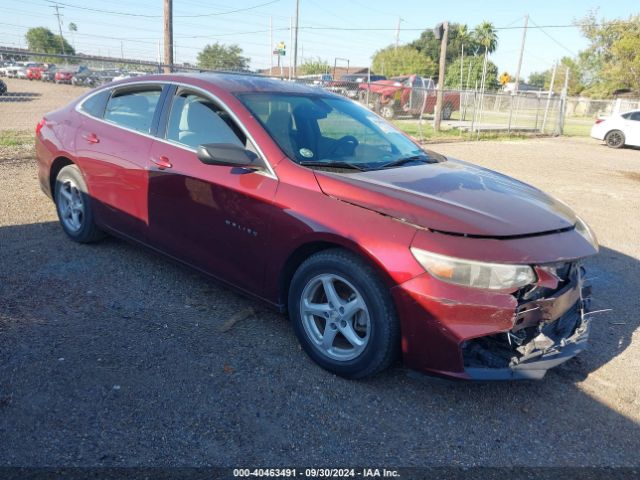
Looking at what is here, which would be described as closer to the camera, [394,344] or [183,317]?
[394,344]

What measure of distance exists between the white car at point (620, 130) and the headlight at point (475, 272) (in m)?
19.0

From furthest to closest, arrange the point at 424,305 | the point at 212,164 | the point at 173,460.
→ the point at 212,164, the point at 424,305, the point at 173,460

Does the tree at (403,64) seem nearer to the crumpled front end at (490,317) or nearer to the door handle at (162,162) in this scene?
the door handle at (162,162)

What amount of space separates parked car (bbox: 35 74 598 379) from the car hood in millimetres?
12

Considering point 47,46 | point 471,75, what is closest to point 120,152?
point 47,46

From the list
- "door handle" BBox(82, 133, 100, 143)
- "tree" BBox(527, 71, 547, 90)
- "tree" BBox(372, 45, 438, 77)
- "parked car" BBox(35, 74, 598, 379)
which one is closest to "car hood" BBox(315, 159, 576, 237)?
"parked car" BBox(35, 74, 598, 379)

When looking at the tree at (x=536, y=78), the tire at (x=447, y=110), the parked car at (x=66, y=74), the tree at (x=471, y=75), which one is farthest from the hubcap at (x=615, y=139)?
the tree at (x=536, y=78)

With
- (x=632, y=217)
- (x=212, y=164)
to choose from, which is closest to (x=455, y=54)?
(x=632, y=217)

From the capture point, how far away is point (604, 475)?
2.34 meters

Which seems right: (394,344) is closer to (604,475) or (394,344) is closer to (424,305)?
(424,305)

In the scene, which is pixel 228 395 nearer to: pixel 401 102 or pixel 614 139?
pixel 614 139

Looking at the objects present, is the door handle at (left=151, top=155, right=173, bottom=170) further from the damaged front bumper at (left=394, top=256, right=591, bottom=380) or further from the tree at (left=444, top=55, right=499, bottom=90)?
the tree at (left=444, top=55, right=499, bottom=90)

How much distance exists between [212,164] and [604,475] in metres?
2.73

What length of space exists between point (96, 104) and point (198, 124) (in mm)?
1559
